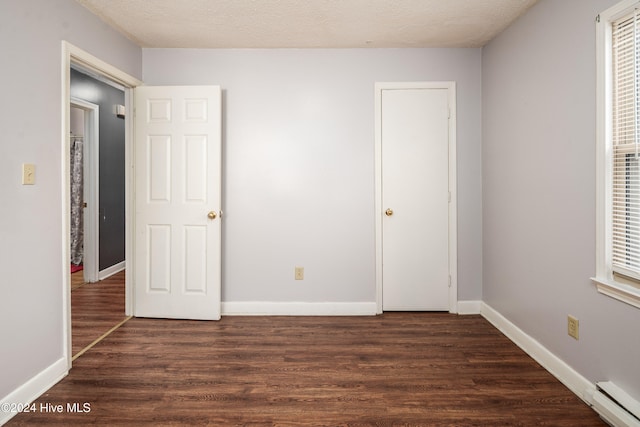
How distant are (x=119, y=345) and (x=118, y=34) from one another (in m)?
2.47

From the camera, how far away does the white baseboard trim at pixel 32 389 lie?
188 cm

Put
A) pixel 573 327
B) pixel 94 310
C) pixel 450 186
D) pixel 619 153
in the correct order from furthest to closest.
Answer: pixel 94 310
pixel 450 186
pixel 573 327
pixel 619 153

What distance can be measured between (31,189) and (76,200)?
12.6 ft

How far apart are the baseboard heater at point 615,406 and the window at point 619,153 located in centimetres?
46

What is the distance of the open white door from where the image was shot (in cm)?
326

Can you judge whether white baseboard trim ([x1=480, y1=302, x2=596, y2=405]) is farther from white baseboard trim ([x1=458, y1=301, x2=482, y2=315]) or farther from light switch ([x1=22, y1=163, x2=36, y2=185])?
light switch ([x1=22, y1=163, x2=36, y2=185])

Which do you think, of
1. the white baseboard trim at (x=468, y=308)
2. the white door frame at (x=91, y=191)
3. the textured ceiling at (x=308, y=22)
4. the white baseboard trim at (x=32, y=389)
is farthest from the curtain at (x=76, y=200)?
the white baseboard trim at (x=468, y=308)

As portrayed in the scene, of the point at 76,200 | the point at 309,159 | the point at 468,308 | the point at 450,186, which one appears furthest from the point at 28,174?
the point at 76,200

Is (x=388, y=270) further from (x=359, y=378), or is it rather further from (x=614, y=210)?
(x=614, y=210)

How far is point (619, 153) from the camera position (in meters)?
1.90

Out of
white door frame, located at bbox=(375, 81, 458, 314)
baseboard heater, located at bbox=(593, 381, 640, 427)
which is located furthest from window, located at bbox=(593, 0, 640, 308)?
white door frame, located at bbox=(375, 81, 458, 314)

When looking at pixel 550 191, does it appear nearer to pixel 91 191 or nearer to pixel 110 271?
pixel 91 191

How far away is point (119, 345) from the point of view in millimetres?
2748

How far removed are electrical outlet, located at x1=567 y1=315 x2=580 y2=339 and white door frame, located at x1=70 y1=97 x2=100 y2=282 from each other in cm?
498
